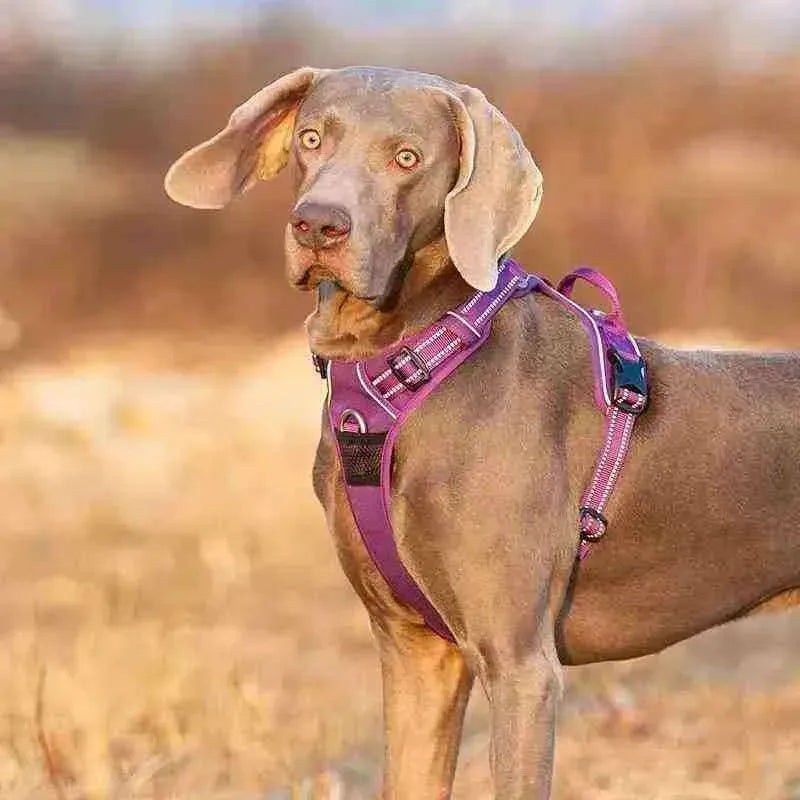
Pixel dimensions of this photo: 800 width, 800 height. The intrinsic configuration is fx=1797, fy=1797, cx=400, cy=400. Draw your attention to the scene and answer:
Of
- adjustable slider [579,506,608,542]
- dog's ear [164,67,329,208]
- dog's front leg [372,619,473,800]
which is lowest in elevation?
dog's front leg [372,619,473,800]

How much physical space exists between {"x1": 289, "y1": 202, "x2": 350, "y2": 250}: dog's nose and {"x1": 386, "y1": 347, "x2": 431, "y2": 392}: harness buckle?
14.1 inches

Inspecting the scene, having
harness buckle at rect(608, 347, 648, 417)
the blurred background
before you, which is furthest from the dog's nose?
the blurred background

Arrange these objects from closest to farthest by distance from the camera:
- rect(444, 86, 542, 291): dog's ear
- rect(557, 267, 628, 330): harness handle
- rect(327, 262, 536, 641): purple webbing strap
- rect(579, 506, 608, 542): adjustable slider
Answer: rect(444, 86, 542, 291): dog's ear
rect(327, 262, 536, 641): purple webbing strap
rect(579, 506, 608, 542): adjustable slider
rect(557, 267, 628, 330): harness handle

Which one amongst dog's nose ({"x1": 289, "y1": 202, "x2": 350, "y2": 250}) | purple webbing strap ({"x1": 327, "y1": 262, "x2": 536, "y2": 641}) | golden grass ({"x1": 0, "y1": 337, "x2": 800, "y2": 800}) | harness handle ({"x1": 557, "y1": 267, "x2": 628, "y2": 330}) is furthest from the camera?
golden grass ({"x1": 0, "y1": 337, "x2": 800, "y2": 800})

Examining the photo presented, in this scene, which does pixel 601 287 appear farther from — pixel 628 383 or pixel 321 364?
pixel 321 364

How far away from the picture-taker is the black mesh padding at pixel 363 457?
389 cm

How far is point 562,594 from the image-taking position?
3990 millimetres

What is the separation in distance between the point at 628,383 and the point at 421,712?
94 cm

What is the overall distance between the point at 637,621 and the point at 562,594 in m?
0.38

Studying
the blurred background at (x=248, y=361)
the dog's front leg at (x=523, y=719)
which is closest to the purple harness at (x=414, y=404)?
the dog's front leg at (x=523, y=719)

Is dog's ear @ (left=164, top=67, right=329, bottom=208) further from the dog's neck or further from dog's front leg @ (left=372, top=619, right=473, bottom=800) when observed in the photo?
dog's front leg @ (left=372, top=619, right=473, bottom=800)

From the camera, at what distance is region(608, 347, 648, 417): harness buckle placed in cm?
409

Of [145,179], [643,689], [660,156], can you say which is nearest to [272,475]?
[643,689]

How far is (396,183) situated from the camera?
150 inches
